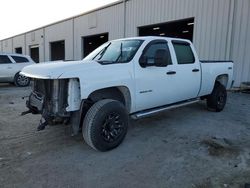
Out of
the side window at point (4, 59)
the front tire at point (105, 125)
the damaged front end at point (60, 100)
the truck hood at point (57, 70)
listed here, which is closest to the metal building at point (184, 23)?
the side window at point (4, 59)

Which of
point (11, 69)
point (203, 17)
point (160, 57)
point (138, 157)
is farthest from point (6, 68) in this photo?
point (138, 157)

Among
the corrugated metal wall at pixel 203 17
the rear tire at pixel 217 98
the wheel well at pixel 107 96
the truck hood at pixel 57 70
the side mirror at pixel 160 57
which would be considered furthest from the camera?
the corrugated metal wall at pixel 203 17

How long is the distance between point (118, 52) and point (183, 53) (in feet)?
5.64

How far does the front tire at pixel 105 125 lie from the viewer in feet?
11.6

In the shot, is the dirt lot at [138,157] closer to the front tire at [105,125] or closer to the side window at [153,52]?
the front tire at [105,125]

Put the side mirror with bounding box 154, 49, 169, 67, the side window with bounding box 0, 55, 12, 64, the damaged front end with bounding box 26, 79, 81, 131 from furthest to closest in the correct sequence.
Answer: the side window with bounding box 0, 55, 12, 64 < the side mirror with bounding box 154, 49, 169, 67 < the damaged front end with bounding box 26, 79, 81, 131

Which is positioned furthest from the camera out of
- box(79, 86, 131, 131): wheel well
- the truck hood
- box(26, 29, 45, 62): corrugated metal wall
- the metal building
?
box(26, 29, 45, 62): corrugated metal wall

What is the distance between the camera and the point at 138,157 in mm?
3641

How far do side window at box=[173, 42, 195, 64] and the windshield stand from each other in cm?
112

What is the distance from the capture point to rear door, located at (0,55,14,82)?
11.8 metres

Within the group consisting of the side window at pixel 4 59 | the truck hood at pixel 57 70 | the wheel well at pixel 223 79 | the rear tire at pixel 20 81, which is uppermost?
the side window at pixel 4 59

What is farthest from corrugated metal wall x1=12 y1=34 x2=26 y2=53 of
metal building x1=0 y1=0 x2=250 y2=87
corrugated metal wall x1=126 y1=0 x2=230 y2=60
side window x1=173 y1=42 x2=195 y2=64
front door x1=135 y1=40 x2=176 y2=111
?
front door x1=135 y1=40 x2=176 y2=111

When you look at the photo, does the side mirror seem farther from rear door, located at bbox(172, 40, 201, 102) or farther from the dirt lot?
the dirt lot

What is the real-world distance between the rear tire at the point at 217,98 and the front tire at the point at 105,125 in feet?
11.3
